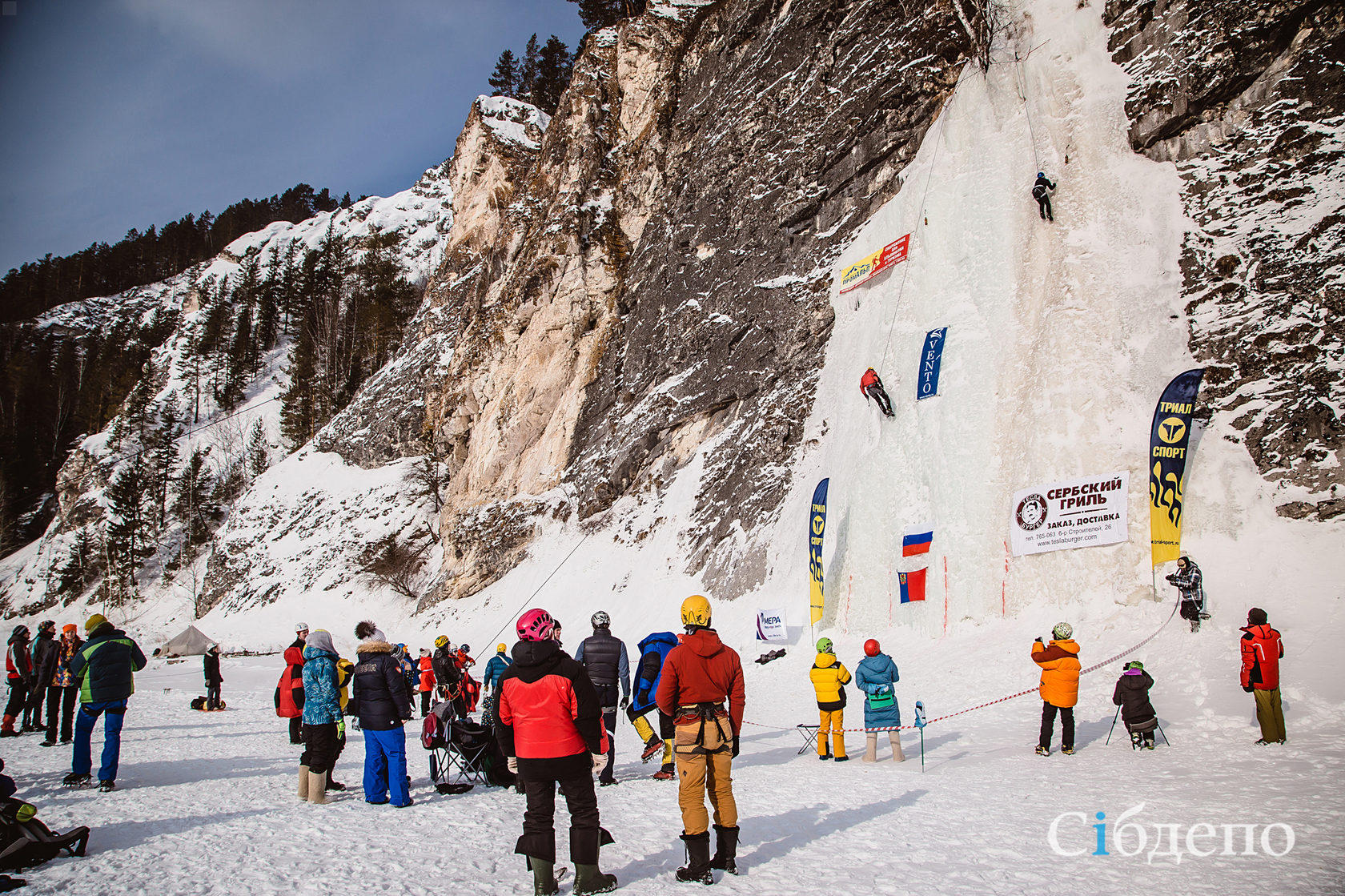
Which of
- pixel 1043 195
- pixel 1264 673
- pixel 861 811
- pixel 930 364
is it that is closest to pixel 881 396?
pixel 930 364

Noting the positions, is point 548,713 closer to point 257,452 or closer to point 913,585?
point 913,585

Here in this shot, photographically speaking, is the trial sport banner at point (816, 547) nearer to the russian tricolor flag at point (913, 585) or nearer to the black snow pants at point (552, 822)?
the russian tricolor flag at point (913, 585)

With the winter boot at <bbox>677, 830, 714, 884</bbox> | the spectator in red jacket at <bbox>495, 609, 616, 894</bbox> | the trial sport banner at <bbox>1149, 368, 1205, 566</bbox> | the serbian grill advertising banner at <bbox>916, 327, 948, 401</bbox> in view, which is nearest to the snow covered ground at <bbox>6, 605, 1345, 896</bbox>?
the winter boot at <bbox>677, 830, 714, 884</bbox>

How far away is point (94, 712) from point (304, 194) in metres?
132

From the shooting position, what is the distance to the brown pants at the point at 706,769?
14.2ft

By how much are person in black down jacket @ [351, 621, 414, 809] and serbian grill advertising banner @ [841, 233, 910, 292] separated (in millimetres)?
19754

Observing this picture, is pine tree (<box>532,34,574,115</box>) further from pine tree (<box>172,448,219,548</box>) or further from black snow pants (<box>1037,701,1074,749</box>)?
black snow pants (<box>1037,701,1074,749</box>)

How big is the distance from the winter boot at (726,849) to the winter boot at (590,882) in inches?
27.1

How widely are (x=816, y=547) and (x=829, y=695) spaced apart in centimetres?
928

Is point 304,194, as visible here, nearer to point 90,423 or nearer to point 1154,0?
point 90,423

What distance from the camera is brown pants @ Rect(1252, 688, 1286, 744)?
7.73 m

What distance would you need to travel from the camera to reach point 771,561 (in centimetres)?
2033

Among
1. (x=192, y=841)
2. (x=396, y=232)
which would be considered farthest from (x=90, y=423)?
(x=192, y=841)

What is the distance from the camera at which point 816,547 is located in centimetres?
1756
